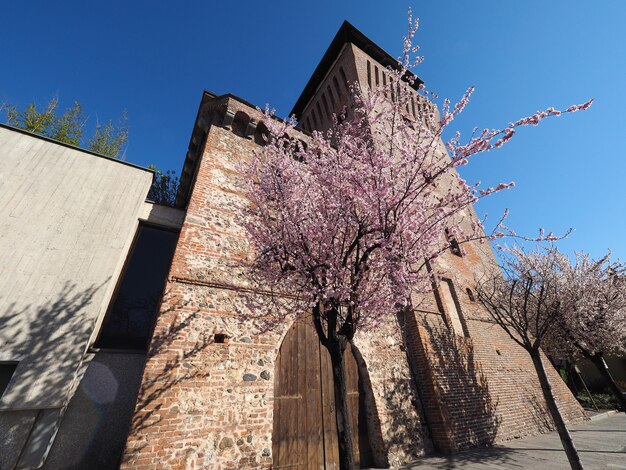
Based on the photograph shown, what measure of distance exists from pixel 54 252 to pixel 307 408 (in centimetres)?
658

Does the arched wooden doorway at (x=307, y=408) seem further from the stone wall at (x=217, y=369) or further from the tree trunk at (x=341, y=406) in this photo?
the tree trunk at (x=341, y=406)

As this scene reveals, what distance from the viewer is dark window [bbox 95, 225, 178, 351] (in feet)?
19.9

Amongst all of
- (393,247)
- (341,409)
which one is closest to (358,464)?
(341,409)

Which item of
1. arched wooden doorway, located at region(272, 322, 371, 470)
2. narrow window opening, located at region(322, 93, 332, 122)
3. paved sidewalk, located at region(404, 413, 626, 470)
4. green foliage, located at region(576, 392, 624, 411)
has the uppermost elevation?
narrow window opening, located at region(322, 93, 332, 122)

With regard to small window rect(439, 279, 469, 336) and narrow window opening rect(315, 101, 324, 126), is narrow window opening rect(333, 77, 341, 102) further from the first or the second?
small window rect(439, 279, 469, 336)

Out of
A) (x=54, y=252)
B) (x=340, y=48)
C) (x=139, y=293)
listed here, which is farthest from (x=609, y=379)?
(x=340, y=48)

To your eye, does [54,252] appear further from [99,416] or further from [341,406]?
[341,406]

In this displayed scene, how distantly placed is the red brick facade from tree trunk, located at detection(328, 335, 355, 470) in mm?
2477

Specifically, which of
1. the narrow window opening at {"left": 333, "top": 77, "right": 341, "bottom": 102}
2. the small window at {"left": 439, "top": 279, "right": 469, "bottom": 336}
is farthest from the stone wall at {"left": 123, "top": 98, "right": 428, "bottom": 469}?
the narrow window opening at {"left": 333, "top": 77, "right": 341, "bottom": 102}

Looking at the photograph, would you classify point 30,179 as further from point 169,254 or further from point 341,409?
point 341,409

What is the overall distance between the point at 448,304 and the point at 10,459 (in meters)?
11.5

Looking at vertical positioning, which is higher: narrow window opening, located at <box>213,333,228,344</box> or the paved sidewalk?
narrow window opening, located at <box>213,333,228,344</box>

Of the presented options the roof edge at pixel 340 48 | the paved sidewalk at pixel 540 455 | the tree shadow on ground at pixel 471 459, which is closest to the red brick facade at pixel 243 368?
the tree shadow on ground at pixel 471 459

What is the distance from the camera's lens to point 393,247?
14.5 ft
